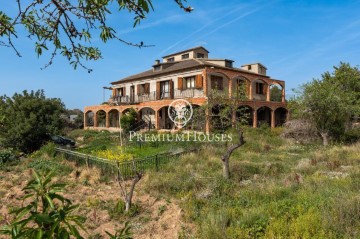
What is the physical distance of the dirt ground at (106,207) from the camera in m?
7.35

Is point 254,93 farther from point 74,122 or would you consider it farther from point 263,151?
point 74,122

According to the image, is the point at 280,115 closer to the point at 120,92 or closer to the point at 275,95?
the point at 275,95

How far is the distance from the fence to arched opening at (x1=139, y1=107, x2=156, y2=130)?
15.0 m

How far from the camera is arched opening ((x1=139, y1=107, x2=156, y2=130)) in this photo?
29703 millimetres

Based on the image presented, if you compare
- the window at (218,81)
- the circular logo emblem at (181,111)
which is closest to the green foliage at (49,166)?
the circular logo emblem at (181,111)

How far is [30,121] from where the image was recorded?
18.2 metres

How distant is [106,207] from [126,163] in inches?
131

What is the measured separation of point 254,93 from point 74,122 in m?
25.4

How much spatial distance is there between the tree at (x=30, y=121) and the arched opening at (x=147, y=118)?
1097cm

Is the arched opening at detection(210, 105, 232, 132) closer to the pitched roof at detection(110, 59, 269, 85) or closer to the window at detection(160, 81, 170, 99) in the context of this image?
the pitched roof at detection(110, 59, 269, 85)

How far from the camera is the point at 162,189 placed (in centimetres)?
984

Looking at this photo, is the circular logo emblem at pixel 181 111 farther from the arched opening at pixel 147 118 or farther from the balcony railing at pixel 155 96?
the arched opening at pixel 147 118

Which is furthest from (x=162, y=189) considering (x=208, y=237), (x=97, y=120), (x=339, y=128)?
(x=97, y=120)

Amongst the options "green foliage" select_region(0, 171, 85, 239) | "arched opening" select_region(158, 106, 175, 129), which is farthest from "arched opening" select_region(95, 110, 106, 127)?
"green foliage" select_region(0, 171, 85, 239)
